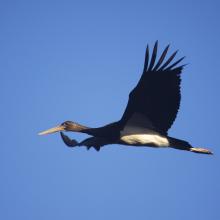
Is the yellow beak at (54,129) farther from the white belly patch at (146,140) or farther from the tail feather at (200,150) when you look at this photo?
the tail feather at (200,150)

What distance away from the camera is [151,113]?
12.6 m

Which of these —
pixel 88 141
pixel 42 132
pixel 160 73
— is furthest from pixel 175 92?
pixel 42 132

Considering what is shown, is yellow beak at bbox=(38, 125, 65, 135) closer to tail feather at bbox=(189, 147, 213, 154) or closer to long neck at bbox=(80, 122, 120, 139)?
long neck at bbox=(80, 122, 120, 139)

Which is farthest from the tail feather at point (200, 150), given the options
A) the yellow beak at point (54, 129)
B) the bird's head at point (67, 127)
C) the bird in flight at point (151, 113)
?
the yellow beak at point (54, 129)

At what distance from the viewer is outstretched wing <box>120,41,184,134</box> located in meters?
11.7

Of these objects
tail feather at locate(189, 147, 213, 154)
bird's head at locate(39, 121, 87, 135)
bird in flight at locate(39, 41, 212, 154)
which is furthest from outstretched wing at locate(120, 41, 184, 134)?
bird's head at locate(39, 121, 87, 135)

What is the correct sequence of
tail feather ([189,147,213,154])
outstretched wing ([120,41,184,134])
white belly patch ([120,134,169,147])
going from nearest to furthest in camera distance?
outstretched wing ([120,41,184,134]), white belly patch ([120,134,169,147]), tail feather ([189,147,213,154])

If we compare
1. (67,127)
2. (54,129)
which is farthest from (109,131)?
(54,129)

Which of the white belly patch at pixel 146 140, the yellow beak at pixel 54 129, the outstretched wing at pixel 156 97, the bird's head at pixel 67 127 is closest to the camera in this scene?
the outstretched wing at pixel 156 97

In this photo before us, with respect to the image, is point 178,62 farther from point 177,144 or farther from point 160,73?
point 177,144

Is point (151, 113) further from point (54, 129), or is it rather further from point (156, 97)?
point (54, 129)

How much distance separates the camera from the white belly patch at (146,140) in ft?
41.7

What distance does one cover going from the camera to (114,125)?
1309 centimetres

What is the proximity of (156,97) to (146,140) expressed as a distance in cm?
128
